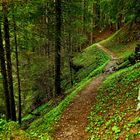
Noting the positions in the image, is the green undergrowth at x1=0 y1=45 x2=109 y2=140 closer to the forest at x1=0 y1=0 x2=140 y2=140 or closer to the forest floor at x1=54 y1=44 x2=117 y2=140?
the forest at x1=0 y1=0 x2=140 y2=140

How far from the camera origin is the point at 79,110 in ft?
49.5

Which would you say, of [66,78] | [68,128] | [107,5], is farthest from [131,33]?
[68,128]

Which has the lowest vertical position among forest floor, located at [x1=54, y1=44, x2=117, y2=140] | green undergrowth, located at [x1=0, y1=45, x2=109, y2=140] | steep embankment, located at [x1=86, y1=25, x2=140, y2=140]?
green undergrowth, located at [x1=0, y1=45, x2=109, y2=140]

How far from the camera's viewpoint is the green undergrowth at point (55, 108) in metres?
7.12

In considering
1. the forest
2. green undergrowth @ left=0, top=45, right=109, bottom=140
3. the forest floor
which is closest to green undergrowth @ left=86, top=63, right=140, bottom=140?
the forest

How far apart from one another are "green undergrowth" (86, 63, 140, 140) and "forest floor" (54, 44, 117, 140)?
1.19 ft

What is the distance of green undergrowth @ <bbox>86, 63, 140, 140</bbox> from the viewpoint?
9617mm

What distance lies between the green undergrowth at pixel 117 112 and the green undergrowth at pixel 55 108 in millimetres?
2004

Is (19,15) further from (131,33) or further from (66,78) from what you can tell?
(131,33)

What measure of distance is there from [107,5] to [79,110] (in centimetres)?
794

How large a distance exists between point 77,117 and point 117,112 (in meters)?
2.86

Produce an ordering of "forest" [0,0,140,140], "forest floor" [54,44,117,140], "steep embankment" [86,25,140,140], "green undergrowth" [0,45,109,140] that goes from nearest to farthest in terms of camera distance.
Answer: "green undergrowth" [0,45,109,140], "steep embankment" [86,25,140,140], "forest" [0,0,140,140], "forest floor" [54,44,117,140]

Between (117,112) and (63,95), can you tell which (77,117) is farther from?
(63,95)

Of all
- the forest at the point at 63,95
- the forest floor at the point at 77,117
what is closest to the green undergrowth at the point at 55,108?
the forest at the point at 63,95
